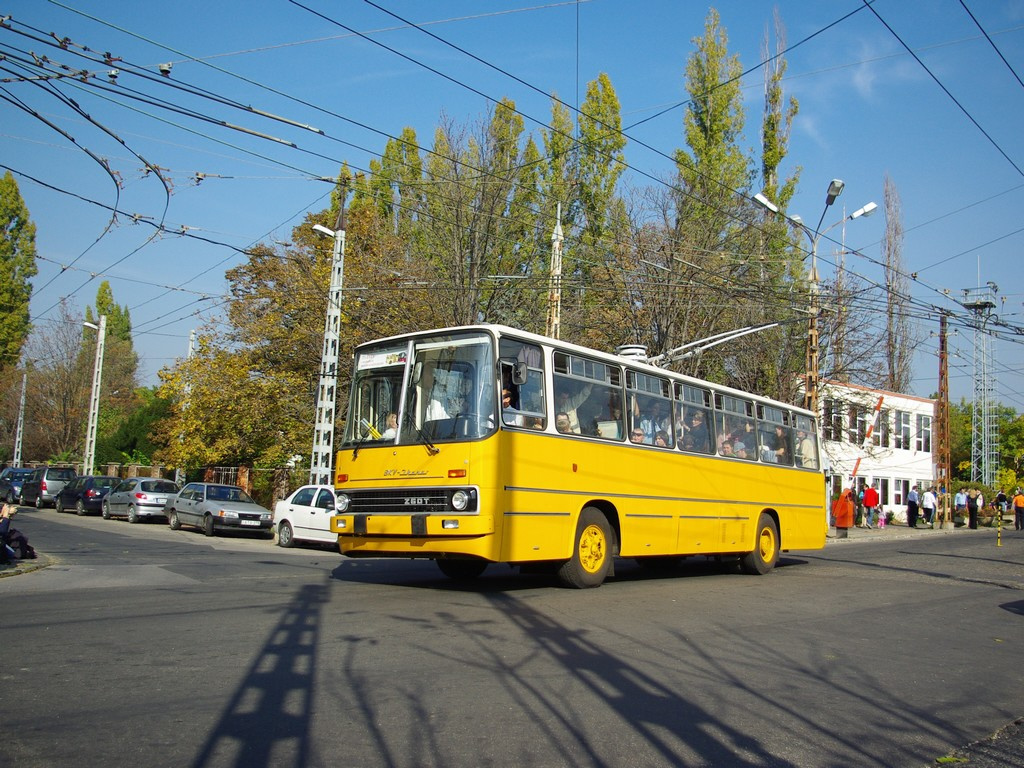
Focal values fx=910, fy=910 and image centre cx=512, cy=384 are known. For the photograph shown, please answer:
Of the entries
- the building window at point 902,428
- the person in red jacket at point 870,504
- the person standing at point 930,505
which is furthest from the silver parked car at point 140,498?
the building window at point 902,428

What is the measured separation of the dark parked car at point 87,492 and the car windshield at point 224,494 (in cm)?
952

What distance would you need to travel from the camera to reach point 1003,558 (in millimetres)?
22312

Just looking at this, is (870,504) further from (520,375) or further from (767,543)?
(520,375)

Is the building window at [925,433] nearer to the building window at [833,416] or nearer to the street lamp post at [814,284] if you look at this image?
the building window at [833,416]

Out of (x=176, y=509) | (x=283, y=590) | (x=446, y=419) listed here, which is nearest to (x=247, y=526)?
(x=176, y=509)

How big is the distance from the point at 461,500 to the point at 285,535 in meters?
13.2

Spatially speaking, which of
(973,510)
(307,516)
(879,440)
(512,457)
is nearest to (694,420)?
(512,457)

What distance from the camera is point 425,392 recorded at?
37.4 ft

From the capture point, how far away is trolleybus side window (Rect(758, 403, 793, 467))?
1792 centimetres

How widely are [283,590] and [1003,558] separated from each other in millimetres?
18500

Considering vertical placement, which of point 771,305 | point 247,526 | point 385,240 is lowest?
point 247,526

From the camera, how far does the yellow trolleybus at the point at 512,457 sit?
35.3 ft

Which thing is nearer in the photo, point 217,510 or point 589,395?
point 589,395

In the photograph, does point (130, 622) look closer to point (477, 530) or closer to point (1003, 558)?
point (477, 530)
